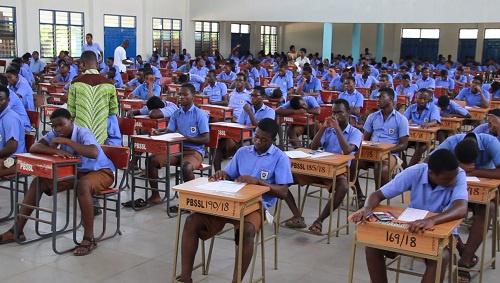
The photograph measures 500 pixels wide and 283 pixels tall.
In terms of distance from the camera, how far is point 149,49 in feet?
76.8

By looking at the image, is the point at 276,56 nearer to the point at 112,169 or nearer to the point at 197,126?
the point at 197,126

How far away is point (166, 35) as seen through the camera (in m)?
24.1

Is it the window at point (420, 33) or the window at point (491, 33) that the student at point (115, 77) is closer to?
the window at point (420, 33)

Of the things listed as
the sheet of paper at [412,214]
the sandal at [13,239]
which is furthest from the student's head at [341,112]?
the sandal at [13,239]

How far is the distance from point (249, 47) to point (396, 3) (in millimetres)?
9458

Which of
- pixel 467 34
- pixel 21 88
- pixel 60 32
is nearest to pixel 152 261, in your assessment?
pixel 21 88

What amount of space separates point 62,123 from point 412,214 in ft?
9.40

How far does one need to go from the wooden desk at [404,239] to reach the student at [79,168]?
7.96ft

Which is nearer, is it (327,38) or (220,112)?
(220,112)

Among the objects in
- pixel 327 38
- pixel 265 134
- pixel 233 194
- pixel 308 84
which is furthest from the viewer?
pixel 327 38

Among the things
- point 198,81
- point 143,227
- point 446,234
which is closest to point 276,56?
point 198,81

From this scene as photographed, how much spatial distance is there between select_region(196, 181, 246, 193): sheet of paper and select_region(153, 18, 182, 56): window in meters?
20.1

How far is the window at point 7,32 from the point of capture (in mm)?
18484

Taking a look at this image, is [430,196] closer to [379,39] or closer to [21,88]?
[21,88]
